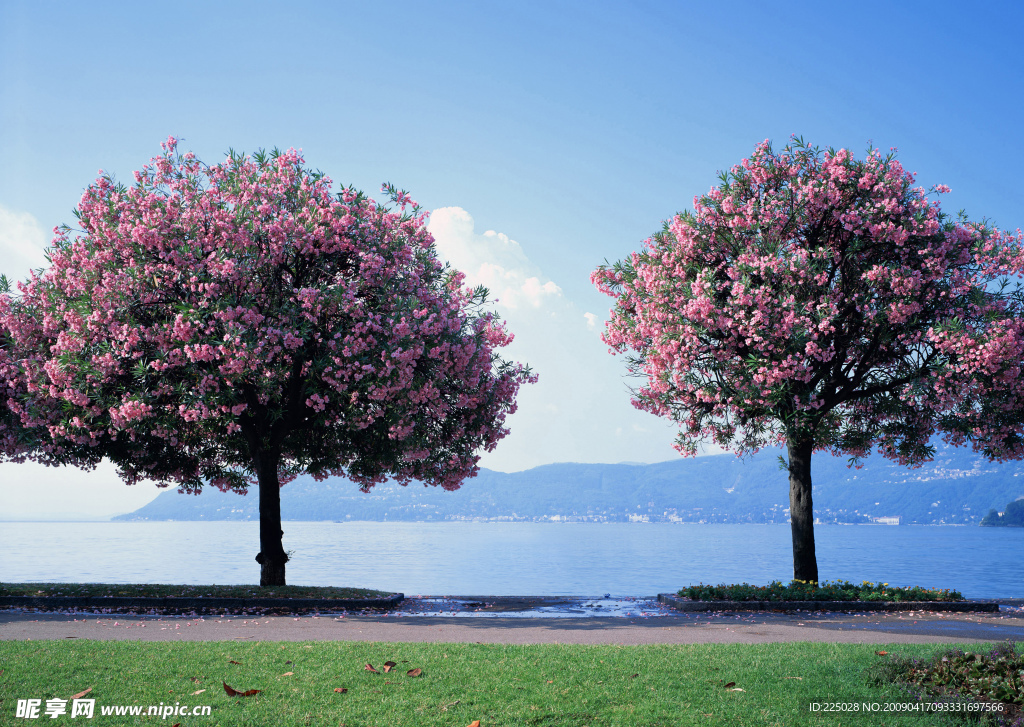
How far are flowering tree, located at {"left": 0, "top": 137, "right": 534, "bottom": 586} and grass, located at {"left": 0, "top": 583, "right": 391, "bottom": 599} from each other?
2.50 metres

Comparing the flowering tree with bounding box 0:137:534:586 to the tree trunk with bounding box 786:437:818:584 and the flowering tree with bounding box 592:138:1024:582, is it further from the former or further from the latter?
the tree trunk with bounding box 786:437:818:584

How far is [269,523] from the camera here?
74.2 feet

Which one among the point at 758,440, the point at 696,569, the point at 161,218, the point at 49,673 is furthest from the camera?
the point at 696,569

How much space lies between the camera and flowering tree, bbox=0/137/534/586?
19141 mm

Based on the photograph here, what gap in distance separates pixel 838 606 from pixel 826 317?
24.0 ft

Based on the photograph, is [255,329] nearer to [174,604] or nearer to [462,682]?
[174,604]

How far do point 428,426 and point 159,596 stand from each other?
828 cm

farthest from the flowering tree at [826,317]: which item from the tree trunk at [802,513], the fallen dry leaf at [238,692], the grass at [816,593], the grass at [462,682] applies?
the fallen dry leaf at [238,692]

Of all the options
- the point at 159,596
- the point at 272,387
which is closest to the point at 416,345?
the point at 272,387

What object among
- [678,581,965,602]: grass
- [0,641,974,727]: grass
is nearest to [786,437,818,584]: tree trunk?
[678,581,965,602]: grass

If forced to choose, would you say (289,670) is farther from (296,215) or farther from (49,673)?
(296,215)

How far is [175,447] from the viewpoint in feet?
81.3

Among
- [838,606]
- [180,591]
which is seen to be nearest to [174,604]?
[180,591]

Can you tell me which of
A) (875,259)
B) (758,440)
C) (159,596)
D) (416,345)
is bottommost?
(159,596)
